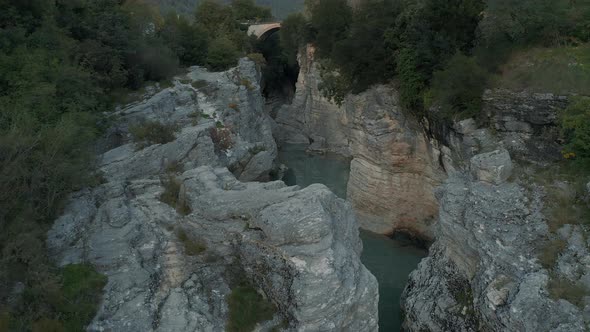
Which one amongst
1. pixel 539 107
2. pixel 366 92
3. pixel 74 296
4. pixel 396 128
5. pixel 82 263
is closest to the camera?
pixel 74 296

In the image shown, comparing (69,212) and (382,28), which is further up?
(382,28)

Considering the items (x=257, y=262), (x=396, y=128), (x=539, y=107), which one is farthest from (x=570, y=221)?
(x=396, y=128)

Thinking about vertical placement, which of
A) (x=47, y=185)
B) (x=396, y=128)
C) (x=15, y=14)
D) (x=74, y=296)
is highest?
(x=15, y=14)

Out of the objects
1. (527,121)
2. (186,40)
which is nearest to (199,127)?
(527,121)

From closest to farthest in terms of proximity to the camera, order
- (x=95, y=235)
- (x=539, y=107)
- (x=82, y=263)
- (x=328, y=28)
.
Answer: (x=82, y=263) → (x=95, y=235) → (x=539, y=107) → (x=328, y=28)

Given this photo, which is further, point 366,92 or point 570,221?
point 366,92

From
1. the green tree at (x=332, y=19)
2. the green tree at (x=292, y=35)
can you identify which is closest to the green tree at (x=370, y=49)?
the green tree at (x=332, y=19)

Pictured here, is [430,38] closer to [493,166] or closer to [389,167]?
[389,167]

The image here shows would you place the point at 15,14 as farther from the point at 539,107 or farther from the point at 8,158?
the point at 539,107

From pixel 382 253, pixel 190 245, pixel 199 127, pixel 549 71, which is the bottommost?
pixel 382 253
